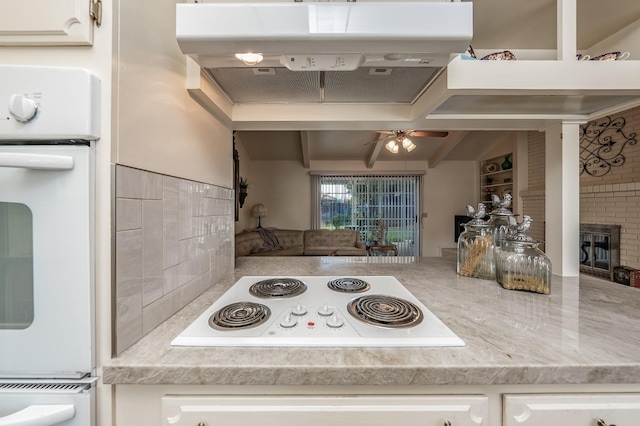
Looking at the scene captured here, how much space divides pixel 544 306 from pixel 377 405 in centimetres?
71

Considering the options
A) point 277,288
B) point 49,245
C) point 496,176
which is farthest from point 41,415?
point 496,176

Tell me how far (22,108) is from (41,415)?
2.06 ft

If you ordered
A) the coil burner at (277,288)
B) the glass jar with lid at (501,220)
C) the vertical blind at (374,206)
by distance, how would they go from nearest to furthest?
the coil burner at (277,288)
the glass jar with lid at (501,220)
the vertical blind at (374,206)

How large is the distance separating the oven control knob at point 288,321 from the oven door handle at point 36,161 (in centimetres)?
61

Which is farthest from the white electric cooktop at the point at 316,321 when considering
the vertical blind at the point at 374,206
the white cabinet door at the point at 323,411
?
the vertical blind at the point at 374,206

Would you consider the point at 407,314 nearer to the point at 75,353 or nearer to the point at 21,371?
the point at 75,353

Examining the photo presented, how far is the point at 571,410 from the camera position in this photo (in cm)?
53

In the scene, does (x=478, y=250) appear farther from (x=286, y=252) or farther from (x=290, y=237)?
(x=290, y=237)

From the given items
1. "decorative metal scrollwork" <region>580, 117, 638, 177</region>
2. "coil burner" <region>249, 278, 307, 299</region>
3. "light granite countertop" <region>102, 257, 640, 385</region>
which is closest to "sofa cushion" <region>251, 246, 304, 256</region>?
"coil burner" <region>249, 278, 307, 299</region>

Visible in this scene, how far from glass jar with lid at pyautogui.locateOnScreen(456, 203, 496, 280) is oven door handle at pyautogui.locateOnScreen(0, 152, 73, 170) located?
1.35m

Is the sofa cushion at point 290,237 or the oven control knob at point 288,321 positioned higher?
the oven control knob at point 288,321

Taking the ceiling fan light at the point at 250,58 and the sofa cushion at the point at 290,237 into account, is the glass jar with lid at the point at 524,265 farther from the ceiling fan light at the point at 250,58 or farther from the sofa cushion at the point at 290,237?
the sofa cushion at the point at 290,237

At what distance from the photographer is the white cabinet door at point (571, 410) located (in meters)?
0.52

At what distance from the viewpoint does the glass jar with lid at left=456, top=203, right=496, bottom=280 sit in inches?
43.2
